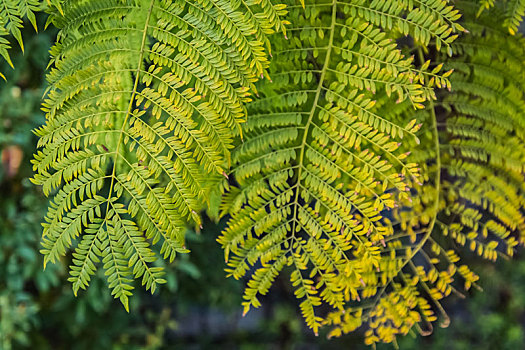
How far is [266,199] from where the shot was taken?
85 centimetres

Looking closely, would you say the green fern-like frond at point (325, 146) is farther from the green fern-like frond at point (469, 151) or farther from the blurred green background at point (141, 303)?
the blurred green background at point (141, 303)

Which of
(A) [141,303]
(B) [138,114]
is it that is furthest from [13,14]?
(A) [141,303]

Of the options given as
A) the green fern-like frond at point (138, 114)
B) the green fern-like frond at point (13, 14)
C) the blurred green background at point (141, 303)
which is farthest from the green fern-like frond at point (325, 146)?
the blurred green background at point (141, 303)

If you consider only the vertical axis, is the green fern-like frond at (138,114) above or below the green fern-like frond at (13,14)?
below

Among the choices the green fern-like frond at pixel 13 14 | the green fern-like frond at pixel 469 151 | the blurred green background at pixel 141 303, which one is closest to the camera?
the green fern-like frond at pixel 13 14

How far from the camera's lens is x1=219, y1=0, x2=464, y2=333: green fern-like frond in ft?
2.57

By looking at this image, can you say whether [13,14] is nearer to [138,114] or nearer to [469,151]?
[138,114]

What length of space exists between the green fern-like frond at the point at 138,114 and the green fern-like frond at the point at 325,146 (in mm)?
103

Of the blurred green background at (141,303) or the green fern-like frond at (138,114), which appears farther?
the blurred green background at (141,303)

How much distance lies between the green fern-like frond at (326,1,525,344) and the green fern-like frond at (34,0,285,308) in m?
0.35

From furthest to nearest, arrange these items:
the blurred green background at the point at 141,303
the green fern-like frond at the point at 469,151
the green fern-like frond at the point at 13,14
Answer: the blurred green background at the point at 141,303
the green fern-like frond at the point at 469,151
the green fern-like frond at the point at 13,14

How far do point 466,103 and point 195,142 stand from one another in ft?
1.85

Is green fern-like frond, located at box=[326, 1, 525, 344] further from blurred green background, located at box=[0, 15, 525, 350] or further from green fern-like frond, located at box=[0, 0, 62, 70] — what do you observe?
blurred green background, located at box=[0, 15, 525, 350]

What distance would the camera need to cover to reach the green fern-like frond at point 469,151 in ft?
3.08
